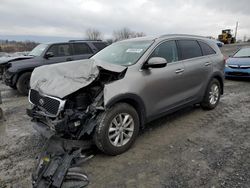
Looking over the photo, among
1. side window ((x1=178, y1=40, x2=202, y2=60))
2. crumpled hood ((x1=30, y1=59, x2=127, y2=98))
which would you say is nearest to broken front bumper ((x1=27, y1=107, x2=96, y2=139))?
crumpled hood ((x1=30, y1=59, x2=127, y2=98))

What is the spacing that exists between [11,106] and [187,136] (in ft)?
15.7

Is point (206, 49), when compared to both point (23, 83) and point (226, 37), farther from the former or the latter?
point (226, 37)

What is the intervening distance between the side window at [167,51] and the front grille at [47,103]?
1.79m

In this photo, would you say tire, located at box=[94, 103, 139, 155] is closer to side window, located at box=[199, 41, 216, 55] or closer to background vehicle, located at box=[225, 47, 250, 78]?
side window, located at box=[199, 41, 216, 55]

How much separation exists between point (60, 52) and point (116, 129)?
5.49 meters

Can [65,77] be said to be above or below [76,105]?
above

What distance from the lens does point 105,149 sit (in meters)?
3.01

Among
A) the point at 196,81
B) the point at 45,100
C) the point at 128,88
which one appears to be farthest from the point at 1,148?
the point at 196,81

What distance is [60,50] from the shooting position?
7.72 m

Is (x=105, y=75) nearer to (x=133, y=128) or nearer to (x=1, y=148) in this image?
(x=133, y=128)

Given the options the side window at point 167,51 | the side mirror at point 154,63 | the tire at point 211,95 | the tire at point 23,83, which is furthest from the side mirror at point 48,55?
the tire at point 211,95

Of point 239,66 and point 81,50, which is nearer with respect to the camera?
point 81,50

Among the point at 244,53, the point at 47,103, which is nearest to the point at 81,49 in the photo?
the point at 47,103

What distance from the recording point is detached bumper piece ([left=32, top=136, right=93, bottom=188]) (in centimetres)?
243
